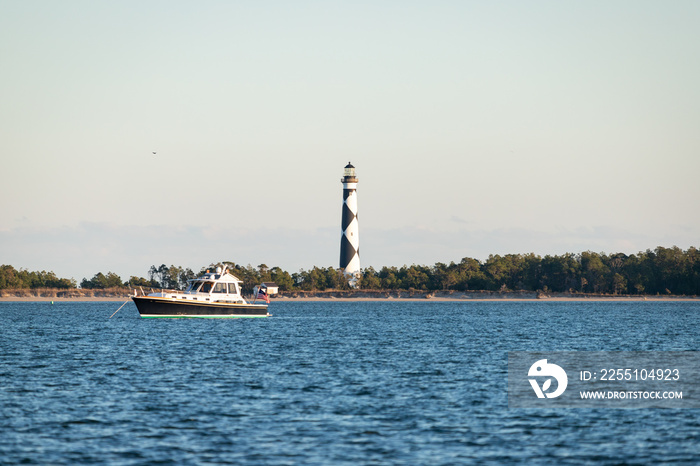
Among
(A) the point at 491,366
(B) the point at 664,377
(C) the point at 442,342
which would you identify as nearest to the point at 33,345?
(C) the point at 442,342

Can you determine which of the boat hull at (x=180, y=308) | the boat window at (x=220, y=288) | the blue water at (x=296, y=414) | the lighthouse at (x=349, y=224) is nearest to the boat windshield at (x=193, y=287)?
the boat window at (x=220, y=288)

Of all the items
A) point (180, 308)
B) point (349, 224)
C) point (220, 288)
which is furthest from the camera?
point (349, 224)

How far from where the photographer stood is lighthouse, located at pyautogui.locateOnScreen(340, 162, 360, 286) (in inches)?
5881

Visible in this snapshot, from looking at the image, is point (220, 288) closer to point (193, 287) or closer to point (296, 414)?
point (193, 287)

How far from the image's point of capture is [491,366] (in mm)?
42125

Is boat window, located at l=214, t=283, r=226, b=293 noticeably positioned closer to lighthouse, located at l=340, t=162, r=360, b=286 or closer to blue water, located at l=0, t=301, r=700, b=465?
blue water, located at l=0, t=301, r=700, b=465

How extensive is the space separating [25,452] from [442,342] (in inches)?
1586

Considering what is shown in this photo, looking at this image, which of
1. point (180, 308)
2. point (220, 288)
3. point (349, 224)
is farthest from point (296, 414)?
point (349, 224)

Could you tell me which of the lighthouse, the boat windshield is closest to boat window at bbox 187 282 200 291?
the boat windshield

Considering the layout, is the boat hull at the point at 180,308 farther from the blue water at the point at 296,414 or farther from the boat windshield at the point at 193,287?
the blue water at the point at 296,414

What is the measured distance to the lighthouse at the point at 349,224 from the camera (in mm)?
149375

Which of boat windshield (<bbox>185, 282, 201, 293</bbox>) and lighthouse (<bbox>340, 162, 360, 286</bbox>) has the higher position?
lighthouse (<bbox>340, 162, 360, 286</bbox>)

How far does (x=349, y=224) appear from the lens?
149 metres

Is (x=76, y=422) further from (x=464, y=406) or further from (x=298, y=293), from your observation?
(x=298, y=293)
